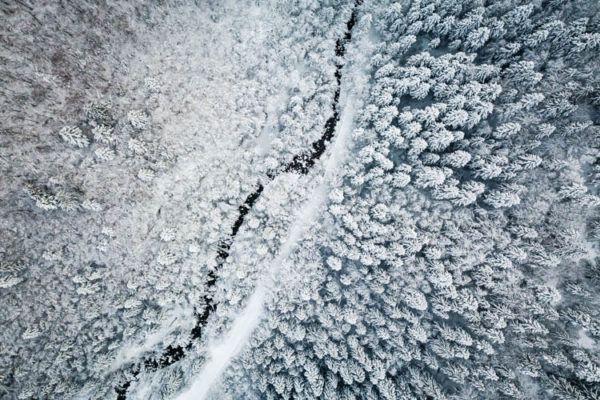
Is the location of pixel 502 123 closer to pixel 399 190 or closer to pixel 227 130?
pixel 399 190

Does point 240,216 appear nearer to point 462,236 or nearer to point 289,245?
point 289,245

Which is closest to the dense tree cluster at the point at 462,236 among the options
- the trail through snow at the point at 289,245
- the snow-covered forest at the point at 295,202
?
the snow-covered forest at the point at 295,202

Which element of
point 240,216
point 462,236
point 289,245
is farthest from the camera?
point 240,216

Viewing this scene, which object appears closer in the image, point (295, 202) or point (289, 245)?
point (289, 245)

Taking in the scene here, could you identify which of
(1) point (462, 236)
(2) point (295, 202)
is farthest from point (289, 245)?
(1) point (462, 236)

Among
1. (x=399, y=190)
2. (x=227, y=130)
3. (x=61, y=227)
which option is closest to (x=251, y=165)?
(x=227, y=130)

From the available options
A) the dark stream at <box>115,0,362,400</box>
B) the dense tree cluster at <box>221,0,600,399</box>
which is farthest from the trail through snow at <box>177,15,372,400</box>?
the dense tree cluster at <box>221,0,600,399</box>

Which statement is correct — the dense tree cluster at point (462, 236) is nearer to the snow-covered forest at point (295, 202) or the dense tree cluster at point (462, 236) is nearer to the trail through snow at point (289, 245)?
the snow-covered forest at point (295, 202)
